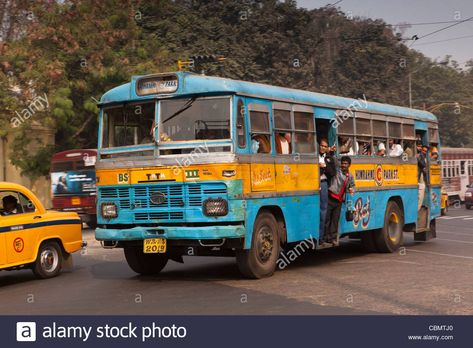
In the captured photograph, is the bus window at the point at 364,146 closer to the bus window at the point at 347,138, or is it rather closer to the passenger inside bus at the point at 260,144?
the bus window at the point at 347,138

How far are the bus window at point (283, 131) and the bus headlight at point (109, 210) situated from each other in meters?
2.65

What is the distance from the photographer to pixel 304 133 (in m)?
12.0

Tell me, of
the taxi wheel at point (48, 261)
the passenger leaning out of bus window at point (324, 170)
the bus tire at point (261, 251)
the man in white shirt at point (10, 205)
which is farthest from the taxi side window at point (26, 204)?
the passenger leaning out of bus window at point (324, 170)

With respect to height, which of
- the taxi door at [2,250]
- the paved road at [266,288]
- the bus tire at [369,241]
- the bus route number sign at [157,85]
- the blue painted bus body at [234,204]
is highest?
the bus route number sign at [157,85]

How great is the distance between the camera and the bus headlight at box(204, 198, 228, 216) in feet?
33.0

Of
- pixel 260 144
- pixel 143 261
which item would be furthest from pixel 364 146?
pixel 143 261

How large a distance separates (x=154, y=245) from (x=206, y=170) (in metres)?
1.32

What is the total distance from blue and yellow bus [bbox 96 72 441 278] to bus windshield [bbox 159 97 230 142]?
0.05 feet

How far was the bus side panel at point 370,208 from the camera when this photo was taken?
13328 mm

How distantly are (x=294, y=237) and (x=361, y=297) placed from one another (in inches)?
99.3

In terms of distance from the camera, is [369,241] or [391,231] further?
[391,231]

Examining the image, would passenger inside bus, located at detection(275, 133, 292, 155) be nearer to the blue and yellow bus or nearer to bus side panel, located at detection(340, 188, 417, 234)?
the blue and yellow bus

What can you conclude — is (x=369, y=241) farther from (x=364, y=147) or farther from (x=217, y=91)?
(x=217, y=91)

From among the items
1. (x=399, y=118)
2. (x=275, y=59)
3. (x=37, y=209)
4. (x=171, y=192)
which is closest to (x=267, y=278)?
(x=171, y=192)
